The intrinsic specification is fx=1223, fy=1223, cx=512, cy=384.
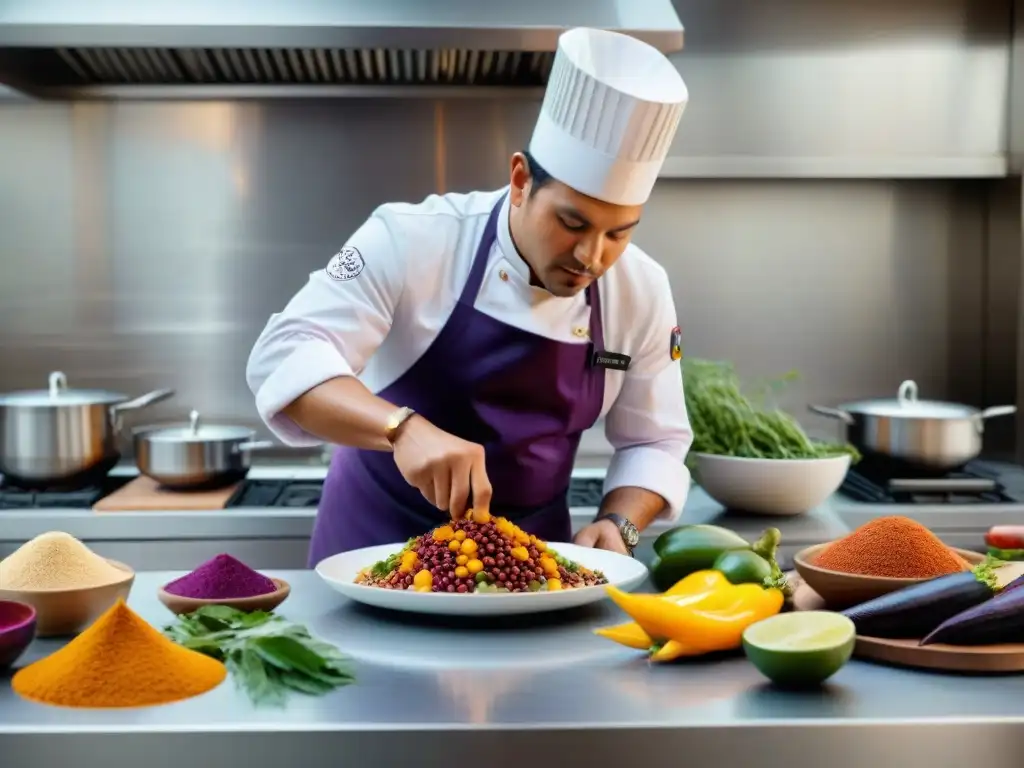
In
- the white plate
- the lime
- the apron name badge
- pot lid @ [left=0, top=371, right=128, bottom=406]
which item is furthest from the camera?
pot lid @ [left=0, top=371, right=128, bottom=406]

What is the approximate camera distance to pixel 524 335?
7.25ft

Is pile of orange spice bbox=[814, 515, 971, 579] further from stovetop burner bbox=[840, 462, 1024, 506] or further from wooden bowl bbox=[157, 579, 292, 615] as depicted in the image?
stovetop burner bbox=[840, 462, 1024, 506]

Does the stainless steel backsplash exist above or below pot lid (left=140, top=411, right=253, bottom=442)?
above

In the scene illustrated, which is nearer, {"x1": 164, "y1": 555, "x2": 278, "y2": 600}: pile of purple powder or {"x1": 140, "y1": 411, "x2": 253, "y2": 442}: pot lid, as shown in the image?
{"x1": 164, "y1": 555, "x2": 278, "y2": 600}: pile of purple powder

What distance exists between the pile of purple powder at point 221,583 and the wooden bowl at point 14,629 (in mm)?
199

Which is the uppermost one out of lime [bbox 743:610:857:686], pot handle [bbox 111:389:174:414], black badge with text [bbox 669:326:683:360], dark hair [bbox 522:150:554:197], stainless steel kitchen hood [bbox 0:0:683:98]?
stainless steel kitchen hood [bbox 0:0:683:98]

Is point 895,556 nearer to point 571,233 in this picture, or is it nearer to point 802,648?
point 802,648

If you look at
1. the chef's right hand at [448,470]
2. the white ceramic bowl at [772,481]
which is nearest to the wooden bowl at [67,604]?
the chef's right hand at [448,470]

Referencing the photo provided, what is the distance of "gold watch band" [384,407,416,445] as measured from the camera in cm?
176

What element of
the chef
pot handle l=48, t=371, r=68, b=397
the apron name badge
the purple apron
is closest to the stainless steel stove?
pot handle l=48, t=371, r=68, b=397

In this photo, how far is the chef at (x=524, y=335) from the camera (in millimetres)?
1923

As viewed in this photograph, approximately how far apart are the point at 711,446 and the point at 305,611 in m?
1.59

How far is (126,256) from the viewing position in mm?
3531

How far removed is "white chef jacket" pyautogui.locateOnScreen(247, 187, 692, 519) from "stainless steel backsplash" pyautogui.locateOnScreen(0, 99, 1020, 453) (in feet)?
3.99
